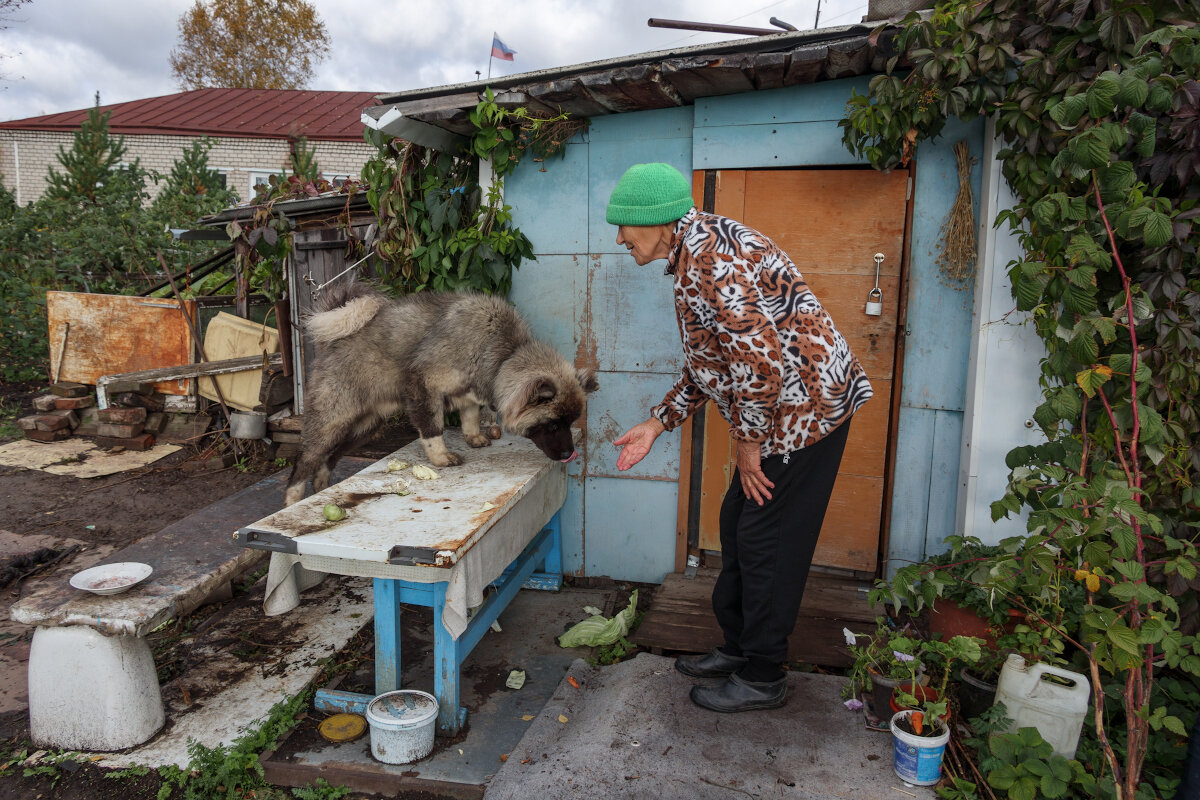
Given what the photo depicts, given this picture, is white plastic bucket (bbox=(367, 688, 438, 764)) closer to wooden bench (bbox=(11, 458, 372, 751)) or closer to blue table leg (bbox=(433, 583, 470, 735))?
blue table leg (bbox=(433, 583, 470, 735))

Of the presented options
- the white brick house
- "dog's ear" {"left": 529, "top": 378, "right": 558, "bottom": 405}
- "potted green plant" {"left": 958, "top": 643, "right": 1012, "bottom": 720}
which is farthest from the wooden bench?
the white brick house

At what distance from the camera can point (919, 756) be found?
98.0 inches

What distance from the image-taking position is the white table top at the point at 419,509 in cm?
271

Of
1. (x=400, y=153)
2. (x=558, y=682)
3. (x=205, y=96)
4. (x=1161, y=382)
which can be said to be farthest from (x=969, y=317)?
(x=205, y=96)

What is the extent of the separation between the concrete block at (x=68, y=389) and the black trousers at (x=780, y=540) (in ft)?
28.9

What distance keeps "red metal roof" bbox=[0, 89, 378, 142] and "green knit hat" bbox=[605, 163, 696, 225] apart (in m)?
17.8

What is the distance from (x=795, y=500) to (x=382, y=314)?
2756 mm

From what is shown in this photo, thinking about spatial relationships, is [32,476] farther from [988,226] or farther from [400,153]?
[988,226]

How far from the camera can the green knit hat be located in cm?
254

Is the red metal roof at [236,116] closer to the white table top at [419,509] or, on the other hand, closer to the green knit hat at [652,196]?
the white table top at [419,509]

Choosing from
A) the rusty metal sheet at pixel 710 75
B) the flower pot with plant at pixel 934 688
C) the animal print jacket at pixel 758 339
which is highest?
the rusty metal sheet at pixel 710 75

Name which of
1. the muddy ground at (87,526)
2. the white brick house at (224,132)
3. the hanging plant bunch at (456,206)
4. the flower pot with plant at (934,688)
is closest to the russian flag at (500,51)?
the hanging plant bunch at (456,206)

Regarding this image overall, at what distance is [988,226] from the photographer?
11.7 ft

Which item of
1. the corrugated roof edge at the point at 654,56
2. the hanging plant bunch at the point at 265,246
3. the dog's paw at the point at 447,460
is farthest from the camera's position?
the hanging plant bunch at the point at 265,246
